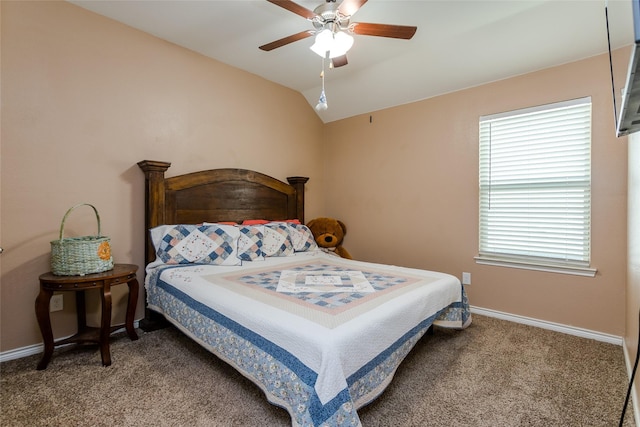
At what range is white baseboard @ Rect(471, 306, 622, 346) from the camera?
243cm

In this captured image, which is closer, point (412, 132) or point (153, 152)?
point (153, 152)

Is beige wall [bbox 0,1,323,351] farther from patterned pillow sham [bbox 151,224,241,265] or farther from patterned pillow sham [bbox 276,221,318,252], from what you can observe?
patterned pillow sham [bbox 276,221,318,252]

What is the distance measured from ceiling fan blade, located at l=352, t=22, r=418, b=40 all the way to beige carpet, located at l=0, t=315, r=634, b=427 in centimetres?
223

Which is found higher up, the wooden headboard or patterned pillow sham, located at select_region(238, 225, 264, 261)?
the wooden headboard

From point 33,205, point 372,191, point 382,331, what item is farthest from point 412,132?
point 33,205

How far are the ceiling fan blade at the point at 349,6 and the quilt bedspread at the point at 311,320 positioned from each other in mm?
1744

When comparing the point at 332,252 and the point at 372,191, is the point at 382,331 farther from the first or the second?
the point at 372,191

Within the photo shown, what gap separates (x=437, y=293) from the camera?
212 centimetres

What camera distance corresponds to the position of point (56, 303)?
233 cm

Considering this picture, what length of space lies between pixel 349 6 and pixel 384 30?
327mm

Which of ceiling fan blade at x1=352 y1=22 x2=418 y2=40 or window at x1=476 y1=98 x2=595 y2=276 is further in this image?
window at x1=476 y1=98 x2=595 y2=276

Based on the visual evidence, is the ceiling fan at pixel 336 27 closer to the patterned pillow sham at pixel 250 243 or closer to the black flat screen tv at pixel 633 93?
the black flat screen tv at pixel 633 93

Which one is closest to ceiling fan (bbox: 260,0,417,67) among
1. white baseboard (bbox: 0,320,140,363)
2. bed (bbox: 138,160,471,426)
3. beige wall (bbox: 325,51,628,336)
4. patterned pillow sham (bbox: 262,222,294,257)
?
beige wall (bbox: 325,51,628,336)

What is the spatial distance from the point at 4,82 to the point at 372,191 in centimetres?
342
